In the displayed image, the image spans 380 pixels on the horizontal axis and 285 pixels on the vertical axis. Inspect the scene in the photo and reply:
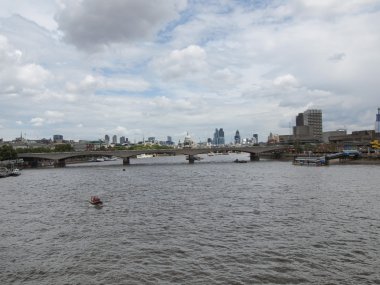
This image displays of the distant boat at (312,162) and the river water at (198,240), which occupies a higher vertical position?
the distant boat at (312,162)

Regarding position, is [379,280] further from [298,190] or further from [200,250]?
[298,190]

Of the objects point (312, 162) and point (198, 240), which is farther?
point (312, 162)

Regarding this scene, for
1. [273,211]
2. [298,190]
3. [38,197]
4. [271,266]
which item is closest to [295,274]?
[271,266]

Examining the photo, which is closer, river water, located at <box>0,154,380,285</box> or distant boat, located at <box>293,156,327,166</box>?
river water, located at <box>0,154,380,285</box>

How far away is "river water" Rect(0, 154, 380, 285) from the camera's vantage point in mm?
28078

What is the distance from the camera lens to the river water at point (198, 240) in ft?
92.1

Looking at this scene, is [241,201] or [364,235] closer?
[364,235]

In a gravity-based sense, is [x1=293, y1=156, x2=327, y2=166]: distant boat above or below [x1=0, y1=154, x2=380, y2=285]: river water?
above

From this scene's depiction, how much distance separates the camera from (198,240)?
36.8 m

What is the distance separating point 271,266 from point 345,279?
202 inches

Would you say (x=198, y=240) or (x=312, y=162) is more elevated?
(x=312, y=162)

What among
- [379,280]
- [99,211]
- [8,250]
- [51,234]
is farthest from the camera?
[99,211]

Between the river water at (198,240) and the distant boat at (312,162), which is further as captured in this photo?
the distant boat at (312,162)

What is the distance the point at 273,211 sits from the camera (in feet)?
165
